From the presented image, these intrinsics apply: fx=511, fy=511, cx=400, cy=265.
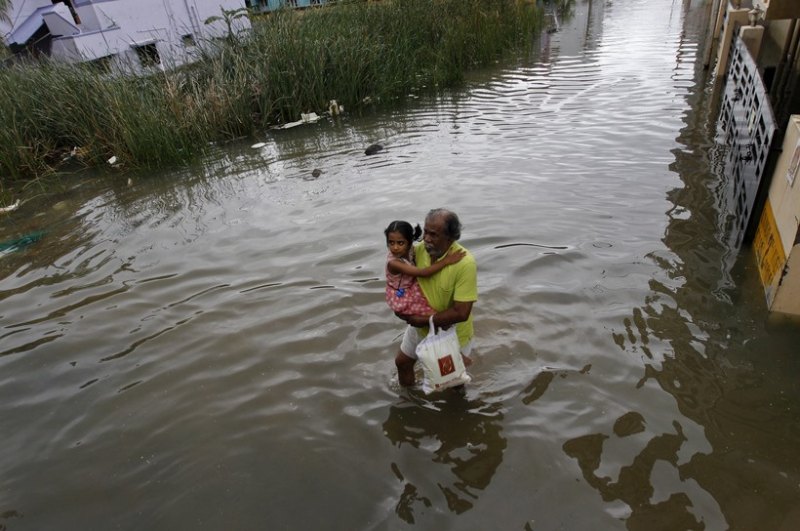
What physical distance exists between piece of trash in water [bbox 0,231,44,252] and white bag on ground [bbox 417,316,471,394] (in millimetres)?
6260

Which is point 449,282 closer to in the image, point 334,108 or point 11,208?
point 11,208

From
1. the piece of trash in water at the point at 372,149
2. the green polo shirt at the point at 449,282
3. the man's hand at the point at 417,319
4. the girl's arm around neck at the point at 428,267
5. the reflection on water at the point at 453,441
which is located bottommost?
the piece of trash in water at the point at 372,149

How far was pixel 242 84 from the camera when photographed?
34.7 ft

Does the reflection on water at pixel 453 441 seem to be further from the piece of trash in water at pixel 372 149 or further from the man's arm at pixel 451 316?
the piece of trash in water at pixel 372 149

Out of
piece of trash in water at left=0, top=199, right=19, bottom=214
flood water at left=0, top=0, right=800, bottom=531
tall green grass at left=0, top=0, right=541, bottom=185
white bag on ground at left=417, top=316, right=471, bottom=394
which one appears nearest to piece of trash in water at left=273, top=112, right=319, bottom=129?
tall green grass at left=0, top=0, right=541, bottom=185

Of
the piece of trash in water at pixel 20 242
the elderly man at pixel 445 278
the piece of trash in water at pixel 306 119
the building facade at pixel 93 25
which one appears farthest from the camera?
the building facade at pixel 93 25

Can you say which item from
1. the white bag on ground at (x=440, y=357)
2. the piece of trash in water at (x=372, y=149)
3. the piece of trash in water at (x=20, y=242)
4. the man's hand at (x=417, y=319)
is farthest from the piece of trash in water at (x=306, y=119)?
the white bag on ground at (x=440, y=357)

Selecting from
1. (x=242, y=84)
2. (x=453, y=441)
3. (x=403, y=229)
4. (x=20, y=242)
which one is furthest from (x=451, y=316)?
(x=242, y=84)

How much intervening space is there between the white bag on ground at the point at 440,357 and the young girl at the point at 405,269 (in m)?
0.16

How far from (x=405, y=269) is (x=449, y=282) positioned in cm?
26

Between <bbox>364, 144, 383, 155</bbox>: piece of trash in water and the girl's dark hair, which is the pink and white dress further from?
<bbox>364, 144, 383, 155</bbox>: piece of trash in water

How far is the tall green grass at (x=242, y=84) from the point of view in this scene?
30.2 feet

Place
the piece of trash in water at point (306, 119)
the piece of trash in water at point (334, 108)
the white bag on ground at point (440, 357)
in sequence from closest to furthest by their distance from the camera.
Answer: the white bag on ground at point (440, 357) → the piece of trash in water at point (306, 119) → the piece of trash in water at point (334, 108)

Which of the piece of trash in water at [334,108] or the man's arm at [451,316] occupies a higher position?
the man's arm at [451,316]
